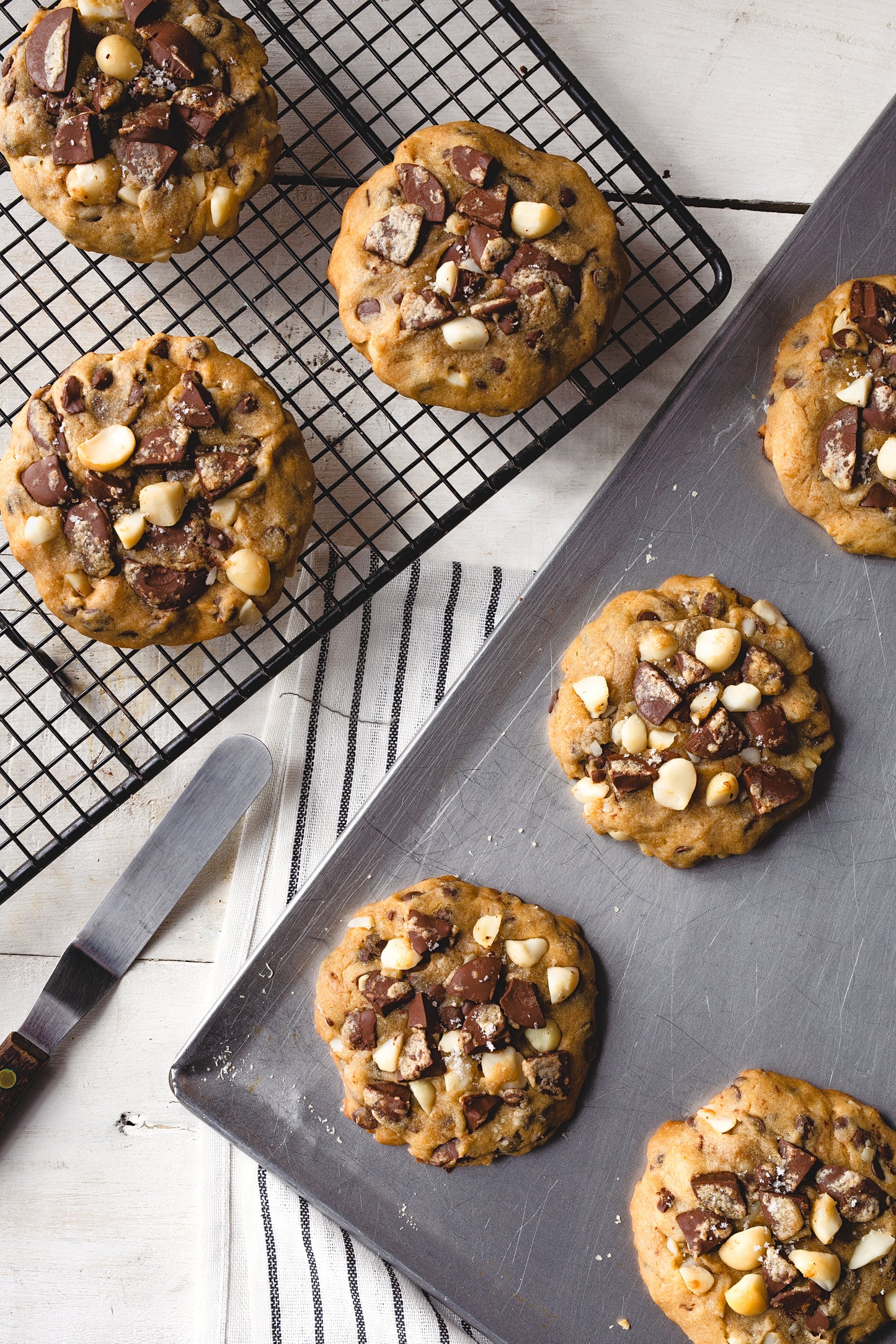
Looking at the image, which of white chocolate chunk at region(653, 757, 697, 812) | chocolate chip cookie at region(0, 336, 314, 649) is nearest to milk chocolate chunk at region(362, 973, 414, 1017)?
white chocolate chunk at region(653, 757, 697, 812)

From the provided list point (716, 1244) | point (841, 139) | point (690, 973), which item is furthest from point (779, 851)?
point (841, 139)

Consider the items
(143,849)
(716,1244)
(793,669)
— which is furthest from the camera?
(143,849)

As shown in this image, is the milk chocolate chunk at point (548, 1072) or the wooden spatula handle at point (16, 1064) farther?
the wooden spatula handle at point (16, 1064)

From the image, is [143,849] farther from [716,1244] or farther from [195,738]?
[716,1244]

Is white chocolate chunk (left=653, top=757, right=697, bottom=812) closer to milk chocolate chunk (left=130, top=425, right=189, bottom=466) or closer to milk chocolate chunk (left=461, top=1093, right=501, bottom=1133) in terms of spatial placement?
Answer: milk chocolate chunk (left=461, top=1093, right=501, bottom=1133)

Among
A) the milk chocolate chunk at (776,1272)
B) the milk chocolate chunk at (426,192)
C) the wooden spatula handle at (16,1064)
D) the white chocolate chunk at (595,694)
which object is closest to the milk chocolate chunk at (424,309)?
the milk chocolate chunk at (426,192)

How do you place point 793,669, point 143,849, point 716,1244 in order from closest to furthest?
1. point 716,1244
2. point 793,669
3. point 143,849

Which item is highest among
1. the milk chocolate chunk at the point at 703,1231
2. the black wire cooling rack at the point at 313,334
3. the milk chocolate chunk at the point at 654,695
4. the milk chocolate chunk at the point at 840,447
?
the black wire cooling rack at the point at 313,334

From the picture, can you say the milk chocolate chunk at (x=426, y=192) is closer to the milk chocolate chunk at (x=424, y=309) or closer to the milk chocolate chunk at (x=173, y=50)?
the milk chocolate chunk at (x=424, y=309)
